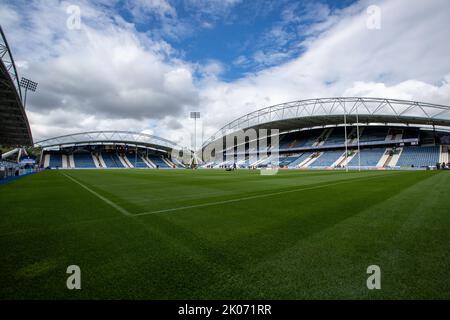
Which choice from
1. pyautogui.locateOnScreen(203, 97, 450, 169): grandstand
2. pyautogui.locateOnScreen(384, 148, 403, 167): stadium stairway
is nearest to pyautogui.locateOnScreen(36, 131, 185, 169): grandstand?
pyautogui.locateOnScreen(203, 97, 450, 169): grandstand

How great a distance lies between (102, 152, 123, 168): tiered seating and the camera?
8223 cm

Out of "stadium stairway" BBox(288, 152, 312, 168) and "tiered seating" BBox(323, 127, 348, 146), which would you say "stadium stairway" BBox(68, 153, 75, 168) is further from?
"tiered seating" BBox(323, 127, 348, 146)

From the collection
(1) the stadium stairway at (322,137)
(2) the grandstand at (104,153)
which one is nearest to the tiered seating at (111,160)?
(2) the grandstand at (104,153)

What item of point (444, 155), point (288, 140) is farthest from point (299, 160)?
point (444, 155)

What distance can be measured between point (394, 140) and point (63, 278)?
65418mm

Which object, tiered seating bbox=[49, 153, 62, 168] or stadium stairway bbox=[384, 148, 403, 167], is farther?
tiered seating bbox=[49, 153, 62, 168]

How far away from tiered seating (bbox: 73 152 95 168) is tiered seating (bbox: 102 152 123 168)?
4.93 meters

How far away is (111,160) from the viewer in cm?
8581

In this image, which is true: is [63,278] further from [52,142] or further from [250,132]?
[52,142]

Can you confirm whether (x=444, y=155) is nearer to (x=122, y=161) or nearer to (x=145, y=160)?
(x=145, y=160)

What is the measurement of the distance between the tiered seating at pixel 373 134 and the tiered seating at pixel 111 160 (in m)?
82.7

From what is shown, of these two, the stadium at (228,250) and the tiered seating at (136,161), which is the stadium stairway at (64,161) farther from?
the stadium at (228,250)

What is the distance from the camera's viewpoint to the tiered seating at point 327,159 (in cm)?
5588

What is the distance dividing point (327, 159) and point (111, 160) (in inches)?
3105
